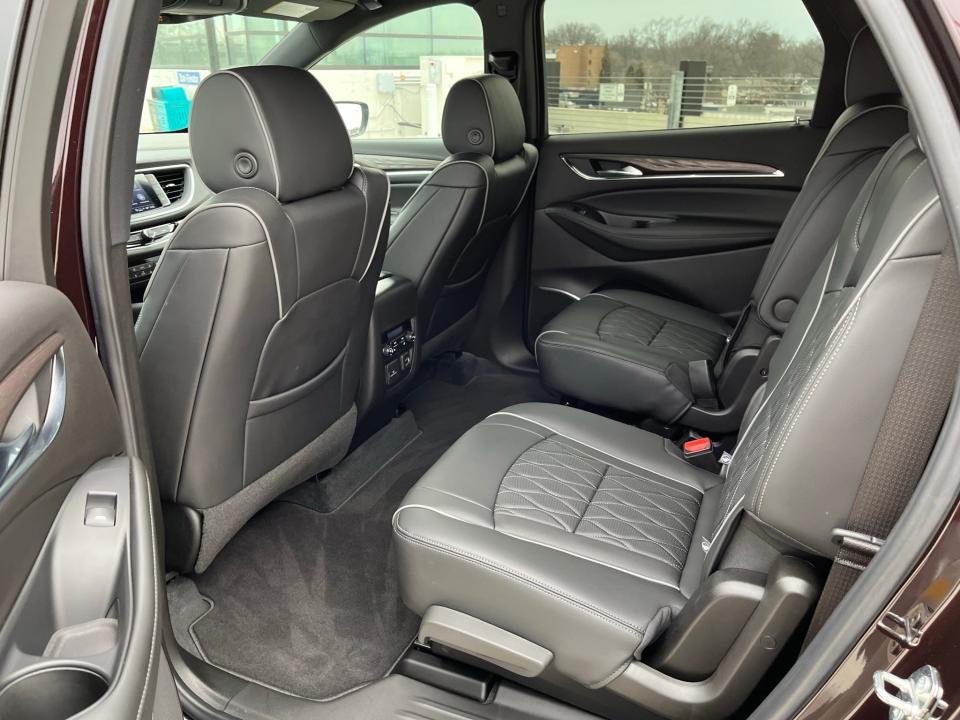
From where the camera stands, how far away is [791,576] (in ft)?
3.58

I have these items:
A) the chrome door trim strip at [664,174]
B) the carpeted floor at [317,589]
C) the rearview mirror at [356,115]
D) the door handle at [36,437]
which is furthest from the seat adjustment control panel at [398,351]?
the door handle at [36,437]

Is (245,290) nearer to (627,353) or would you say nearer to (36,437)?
(36,437)

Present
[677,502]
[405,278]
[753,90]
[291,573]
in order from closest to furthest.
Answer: [677,502] → [291,573] → [405,278] → [753,90]

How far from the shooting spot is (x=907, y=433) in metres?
0.94

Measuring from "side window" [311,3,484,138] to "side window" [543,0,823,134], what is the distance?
33cm

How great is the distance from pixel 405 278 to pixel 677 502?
1.15 meters

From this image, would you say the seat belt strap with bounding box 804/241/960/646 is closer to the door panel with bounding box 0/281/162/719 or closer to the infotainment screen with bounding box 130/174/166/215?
the door panel with bounding box 0/281/162/719

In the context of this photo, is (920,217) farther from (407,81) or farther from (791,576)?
(407,81)

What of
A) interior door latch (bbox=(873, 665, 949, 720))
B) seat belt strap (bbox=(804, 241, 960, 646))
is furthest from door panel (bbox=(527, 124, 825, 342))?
interior door latch (bbox=(873, 665, 949, 720))

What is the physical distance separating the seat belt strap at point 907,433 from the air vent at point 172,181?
2.12m

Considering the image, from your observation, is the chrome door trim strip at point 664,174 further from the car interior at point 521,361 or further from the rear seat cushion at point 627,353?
the rear seat cushion at point 627,353

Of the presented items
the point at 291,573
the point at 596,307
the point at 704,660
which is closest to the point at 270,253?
the point at 291,573

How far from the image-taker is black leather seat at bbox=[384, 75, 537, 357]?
2.46 m

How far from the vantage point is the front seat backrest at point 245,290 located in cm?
147
